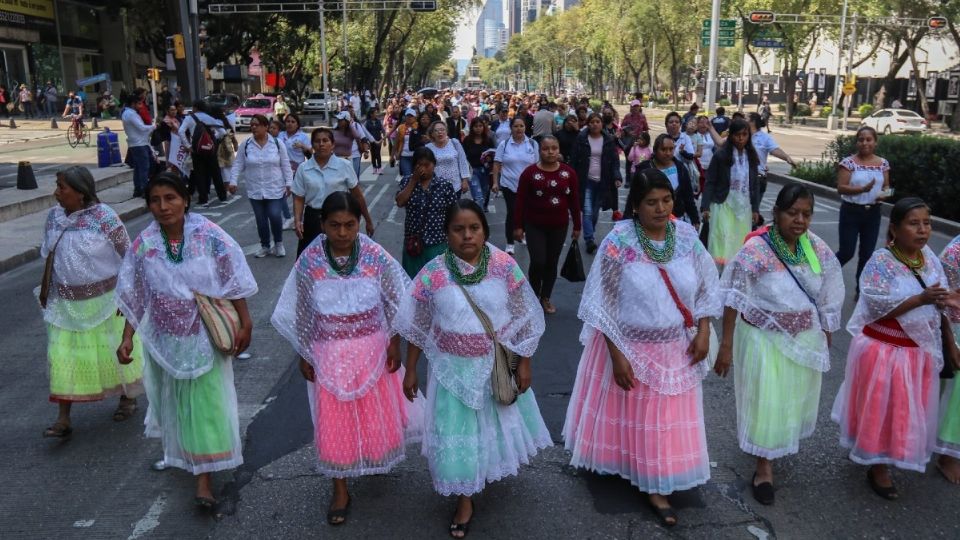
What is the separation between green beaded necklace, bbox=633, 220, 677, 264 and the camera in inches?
152

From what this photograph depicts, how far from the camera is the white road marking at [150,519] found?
396 centimetres

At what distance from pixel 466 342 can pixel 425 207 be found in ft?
9.52

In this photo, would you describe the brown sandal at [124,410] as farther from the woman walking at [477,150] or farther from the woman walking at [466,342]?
the woman walking at [477,150]

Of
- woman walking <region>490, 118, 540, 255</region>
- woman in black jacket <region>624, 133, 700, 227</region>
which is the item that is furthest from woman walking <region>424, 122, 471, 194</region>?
woman in black jacket <region>624, 133, 700, 227</region>

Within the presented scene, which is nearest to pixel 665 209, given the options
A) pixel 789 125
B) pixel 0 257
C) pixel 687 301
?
pixel 687 301

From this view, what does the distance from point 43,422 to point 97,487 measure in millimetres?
1225

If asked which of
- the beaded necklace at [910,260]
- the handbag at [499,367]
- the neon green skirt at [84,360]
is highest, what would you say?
the beaded necklace at [910,260]

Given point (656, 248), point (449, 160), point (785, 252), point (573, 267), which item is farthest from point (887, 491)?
point (449, 160)

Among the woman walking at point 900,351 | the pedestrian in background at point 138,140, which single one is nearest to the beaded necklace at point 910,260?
the woman walking at point 900,351

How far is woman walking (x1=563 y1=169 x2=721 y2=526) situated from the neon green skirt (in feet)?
10.2

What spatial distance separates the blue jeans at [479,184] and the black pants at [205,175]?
5.11m

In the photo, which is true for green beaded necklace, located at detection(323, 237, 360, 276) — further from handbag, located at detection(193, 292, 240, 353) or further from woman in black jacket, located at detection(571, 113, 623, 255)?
woman in black jacket, located at detection(571, 113, 623, 255)

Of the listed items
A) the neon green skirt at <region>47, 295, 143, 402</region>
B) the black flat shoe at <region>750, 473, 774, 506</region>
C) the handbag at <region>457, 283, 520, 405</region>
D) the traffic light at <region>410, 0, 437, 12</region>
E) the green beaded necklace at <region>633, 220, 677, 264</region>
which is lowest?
the black flat shoe at <region>750, 473, 774, 506</region>

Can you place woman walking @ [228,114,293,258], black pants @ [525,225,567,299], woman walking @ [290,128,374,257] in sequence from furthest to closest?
woman walking @ [228,114,293,258], woman walking @ [290,128,374,257], black pants @ [525,225,567,299]
